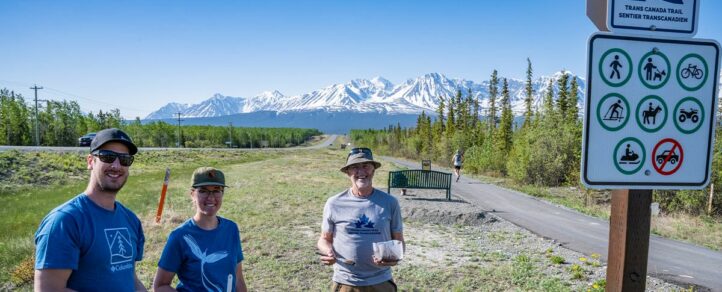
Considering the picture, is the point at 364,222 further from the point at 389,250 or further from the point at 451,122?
the point at 451,122

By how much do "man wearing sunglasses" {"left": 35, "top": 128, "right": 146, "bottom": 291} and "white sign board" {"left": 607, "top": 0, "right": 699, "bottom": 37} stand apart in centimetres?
260

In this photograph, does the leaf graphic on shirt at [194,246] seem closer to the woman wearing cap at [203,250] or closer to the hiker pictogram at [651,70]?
the woman wearing cap at [203,250]

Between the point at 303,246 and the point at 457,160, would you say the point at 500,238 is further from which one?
the point at 457,160

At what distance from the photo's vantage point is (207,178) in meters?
3.23

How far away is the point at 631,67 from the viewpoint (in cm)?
171

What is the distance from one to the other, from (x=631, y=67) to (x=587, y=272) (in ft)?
22.2

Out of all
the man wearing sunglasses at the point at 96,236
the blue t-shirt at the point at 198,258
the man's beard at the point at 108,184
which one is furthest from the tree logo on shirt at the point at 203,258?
the man's beard at the point at 108,184

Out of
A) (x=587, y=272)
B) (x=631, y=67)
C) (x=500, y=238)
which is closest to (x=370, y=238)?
(x=631, y=67)

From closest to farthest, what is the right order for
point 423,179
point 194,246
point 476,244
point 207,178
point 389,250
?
point 194,246 → point 207,178 → point 389,250 → point 476,244 → point 423,179

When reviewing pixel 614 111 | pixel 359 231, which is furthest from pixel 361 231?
pixel 614 111

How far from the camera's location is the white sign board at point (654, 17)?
1.74 metres

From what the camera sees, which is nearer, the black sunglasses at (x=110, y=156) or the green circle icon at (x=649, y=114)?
the green circle icon at (x=649, y=114)

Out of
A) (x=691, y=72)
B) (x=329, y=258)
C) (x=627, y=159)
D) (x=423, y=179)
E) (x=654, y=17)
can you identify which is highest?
(x=654, y=17)

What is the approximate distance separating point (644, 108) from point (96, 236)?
8.70 feet
